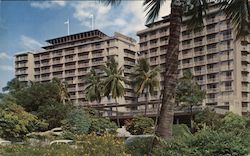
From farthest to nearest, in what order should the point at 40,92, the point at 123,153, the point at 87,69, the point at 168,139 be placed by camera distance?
the point at 87,69 → the point at 40,92 → the point at 168,139 → the point at 123,153

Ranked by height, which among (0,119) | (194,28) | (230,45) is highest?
(230,45)

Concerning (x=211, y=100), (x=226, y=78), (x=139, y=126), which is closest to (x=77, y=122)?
(x=139, y=126)

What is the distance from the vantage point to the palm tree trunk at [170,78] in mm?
11102

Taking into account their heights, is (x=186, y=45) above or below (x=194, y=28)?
above

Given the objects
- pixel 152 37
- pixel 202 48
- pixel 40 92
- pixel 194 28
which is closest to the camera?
pixel 194 28

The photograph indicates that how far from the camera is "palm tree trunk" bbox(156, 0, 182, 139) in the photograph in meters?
11.1

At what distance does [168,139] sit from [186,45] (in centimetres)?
6704

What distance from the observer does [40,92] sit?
4875cm

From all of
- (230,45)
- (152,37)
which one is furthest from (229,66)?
(152,37)

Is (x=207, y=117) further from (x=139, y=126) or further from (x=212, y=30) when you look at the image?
(x=212, y=30)

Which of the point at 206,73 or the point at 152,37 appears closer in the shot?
the point at 206,73

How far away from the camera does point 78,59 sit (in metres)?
89.2

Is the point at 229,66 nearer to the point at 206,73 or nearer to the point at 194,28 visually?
the point at 206,73

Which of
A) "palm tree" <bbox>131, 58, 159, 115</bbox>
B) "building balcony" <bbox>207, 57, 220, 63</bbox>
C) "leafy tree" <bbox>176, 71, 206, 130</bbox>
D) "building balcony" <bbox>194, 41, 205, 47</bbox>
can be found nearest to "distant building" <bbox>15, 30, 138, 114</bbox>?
"building balcony" <bbox>194, 41, 205, 47</bbox>
